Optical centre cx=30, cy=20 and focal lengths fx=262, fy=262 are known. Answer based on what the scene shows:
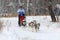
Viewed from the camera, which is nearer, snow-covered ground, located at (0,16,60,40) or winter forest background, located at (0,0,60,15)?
snow-covered ground, located at (0,16,60,40)

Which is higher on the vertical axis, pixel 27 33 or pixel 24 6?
pixel 24 6

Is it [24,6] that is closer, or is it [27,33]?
[27,33]

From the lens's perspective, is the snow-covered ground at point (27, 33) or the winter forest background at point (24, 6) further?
the winter forest background at point (24, 6)

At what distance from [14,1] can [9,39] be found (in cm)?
4482

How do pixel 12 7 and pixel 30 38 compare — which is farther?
pixel 12 7

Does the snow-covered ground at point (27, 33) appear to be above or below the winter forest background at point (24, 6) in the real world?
below

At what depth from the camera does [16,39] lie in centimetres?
1154

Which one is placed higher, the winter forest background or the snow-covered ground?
the winter forest background

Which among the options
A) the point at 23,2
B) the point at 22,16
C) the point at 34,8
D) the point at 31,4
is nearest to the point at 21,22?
the point at 22,16

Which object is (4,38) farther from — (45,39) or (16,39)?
(45,39)

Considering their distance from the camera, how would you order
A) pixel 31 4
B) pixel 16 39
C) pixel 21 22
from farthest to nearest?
pixel 31 4
pixel 21 22
pixel 16 39

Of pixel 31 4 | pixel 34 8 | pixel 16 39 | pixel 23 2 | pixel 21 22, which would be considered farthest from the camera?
pixel 23 2

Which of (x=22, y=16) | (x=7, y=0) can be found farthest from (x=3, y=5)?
(x=22, y=16)

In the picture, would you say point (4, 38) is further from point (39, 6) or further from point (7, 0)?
point (7, 0)
